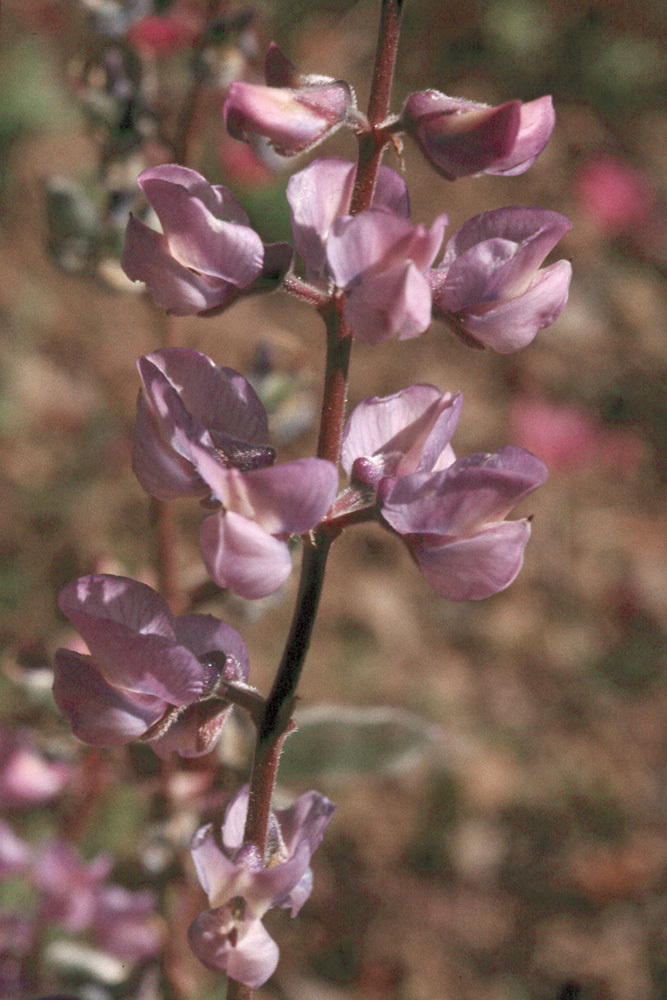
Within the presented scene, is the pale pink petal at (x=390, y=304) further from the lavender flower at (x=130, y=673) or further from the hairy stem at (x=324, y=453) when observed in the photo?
the lavender flower at (x=130, y=673)

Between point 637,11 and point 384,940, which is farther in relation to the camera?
point 637,11

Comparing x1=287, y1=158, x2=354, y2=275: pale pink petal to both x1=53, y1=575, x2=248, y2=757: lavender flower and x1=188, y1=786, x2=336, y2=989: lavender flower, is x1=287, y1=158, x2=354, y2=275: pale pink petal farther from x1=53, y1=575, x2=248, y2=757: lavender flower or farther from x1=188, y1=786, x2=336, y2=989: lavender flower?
x1=188, y1=786, x2=336, y2=989: lavender flower

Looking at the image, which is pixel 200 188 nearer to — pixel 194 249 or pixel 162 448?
pixel 194 249

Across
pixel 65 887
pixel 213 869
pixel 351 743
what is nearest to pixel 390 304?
pixel 213 869

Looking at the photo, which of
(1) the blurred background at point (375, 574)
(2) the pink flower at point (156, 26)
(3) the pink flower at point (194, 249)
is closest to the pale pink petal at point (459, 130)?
(3) the pink flower at point (194, 249)

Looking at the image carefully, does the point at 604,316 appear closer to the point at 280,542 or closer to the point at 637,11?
the point at 637,11

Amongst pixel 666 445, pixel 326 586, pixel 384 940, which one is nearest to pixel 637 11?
pixel 666 445

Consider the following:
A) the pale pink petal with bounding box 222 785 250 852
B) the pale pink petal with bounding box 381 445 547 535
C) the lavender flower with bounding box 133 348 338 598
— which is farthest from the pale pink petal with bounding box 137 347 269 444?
the pale pink petal with bounding box 222 785 250 852
